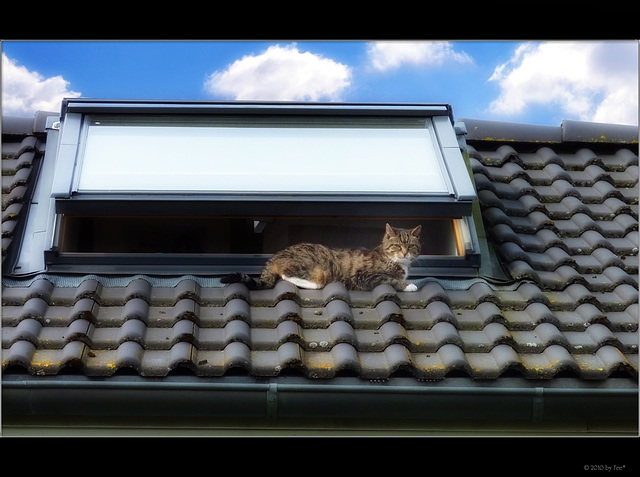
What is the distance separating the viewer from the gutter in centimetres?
314

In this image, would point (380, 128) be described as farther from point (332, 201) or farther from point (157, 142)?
point (157, 142)

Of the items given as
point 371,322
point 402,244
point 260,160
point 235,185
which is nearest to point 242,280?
point 235,185

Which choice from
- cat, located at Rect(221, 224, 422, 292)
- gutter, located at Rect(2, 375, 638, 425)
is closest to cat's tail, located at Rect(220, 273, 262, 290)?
cat, located at Rect(221, 224, 422, 292)

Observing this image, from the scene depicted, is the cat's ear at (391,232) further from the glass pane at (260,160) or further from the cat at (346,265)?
the glass pane at (260,160)

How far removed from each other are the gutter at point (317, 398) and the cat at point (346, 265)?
78 cm

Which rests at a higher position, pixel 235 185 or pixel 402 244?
pixel 235 185

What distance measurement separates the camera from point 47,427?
3217 millimetres

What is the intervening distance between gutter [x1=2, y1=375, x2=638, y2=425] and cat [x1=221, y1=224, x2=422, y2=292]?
777mm

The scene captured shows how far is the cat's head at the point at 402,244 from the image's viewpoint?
4.24 metres

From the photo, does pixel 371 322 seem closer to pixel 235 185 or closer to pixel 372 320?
pixel 372 320

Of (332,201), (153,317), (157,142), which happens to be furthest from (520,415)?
(157,142)

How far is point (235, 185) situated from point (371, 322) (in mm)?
1111

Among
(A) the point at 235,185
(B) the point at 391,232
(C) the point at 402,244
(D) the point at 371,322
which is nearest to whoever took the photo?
(D) the point at 371,322

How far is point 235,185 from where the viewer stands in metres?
4.15
